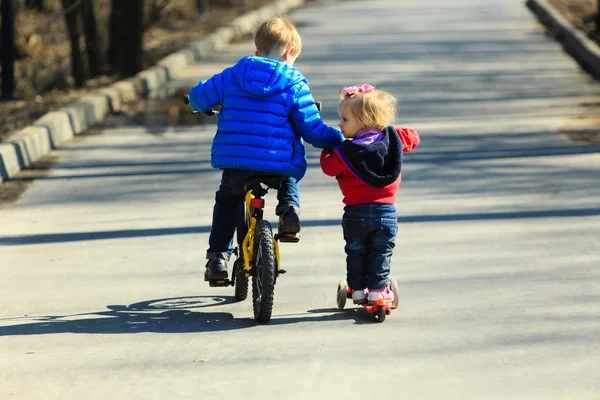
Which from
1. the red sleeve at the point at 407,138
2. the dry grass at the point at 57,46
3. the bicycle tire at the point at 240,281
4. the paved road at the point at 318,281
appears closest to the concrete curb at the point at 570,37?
the paved road at the point at 318,281

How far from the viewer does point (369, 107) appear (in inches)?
221

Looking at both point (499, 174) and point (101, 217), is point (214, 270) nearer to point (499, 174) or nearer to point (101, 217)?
point (101, 217)

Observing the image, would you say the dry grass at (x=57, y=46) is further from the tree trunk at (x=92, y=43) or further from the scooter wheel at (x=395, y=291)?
the scooter wheel at (x=395, y=291)

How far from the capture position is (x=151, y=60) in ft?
58.7

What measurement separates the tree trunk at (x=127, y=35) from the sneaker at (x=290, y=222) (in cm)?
1080

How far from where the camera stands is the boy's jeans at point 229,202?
5.77 metres

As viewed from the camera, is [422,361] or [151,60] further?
[151,60]

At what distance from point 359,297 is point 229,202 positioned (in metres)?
0.82

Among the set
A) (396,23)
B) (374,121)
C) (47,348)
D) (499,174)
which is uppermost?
(374,121)

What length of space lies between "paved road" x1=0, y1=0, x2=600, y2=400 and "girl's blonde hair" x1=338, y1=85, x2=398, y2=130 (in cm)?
96

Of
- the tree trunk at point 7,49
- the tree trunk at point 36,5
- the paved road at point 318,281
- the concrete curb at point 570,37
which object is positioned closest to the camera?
the paved road at point 318,281

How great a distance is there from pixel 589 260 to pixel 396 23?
1719 centimetres

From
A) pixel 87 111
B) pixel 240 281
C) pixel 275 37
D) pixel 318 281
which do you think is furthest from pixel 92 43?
pixel 275 37

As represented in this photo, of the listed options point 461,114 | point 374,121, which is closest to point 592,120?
point 461,114
